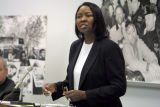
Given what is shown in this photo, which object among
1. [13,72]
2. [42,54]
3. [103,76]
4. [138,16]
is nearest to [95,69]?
[103,76]

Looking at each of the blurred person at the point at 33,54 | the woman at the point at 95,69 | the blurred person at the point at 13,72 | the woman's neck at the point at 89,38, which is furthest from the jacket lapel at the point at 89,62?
the blurred person at the point at 13,72

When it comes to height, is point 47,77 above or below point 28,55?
below

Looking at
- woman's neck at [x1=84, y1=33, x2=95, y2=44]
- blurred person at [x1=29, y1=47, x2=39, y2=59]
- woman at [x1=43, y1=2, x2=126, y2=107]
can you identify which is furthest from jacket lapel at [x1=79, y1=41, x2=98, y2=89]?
blurred person at [x1=29, y1=47, x2=39, y2=59]

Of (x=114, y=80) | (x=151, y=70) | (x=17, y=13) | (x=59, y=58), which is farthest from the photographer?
(x=17, y=13)

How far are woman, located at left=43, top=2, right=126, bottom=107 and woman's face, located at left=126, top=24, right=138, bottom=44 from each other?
3.19 ft

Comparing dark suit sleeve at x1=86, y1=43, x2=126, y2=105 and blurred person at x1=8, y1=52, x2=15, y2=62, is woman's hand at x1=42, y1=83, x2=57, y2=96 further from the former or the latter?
blurred person at x1=8, y1=52, x2=15, y2=62

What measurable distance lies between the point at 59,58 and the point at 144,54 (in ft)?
3.34

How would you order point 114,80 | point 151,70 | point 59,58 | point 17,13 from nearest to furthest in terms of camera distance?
point 114,80, point 151,70, point 59,58, point 17,13

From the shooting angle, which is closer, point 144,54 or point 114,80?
point 114,80

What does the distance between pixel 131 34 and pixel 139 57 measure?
0.85ft

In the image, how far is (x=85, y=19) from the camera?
4.99 feet

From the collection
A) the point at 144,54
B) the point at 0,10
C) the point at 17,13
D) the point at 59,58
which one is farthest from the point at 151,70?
the point at 0,10

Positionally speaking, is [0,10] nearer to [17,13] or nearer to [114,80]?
[17,13]

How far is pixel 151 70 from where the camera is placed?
240 centimetres
